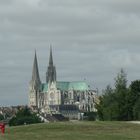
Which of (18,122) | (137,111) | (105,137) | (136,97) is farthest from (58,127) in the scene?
(18,122)

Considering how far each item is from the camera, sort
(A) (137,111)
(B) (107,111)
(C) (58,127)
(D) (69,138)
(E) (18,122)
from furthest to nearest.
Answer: (E) (18,122)
(B) (107,111)
(A) (137,111)
(C) (58,127)
(D) (69,138)

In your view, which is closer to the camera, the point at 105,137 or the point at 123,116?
the point at 105,137

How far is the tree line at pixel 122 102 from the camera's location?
97562mm

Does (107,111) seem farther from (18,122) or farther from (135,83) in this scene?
(18,122)

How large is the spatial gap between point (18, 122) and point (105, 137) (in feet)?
442

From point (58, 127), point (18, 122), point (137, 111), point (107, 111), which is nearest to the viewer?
point (58, 127)

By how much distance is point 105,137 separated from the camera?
3662cm

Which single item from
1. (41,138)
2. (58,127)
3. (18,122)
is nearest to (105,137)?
(41,138)

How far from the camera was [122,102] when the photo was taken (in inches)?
3952

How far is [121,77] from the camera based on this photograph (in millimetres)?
107625

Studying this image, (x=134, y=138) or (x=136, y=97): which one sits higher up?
(x=136, y=97)

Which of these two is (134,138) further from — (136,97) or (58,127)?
(136,97)

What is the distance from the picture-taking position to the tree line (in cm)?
9756

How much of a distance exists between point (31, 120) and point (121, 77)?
68524mm
